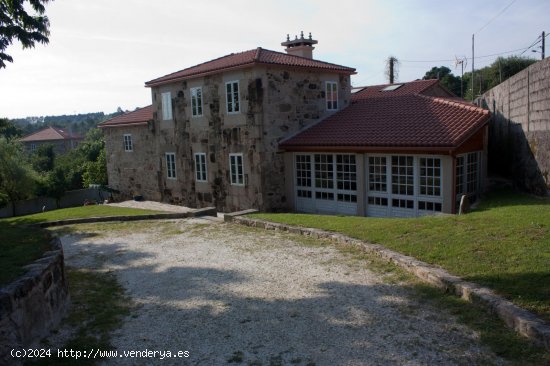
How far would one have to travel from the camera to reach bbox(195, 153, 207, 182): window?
18953mm

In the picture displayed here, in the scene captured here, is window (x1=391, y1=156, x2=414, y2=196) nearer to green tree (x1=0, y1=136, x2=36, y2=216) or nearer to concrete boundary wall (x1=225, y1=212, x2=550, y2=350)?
concrete boundary wall (x1=225, y1=212, x2=550, y2=350)

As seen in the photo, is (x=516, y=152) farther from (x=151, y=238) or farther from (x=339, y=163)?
(x=151, y=238)

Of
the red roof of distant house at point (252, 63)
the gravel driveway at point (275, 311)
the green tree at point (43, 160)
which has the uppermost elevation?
the red roof of distant house at point (252, 63)

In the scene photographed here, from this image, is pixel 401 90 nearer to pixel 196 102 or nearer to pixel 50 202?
pixel 196 102

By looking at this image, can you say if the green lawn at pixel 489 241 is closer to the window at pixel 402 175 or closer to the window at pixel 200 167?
the window at pixel 402 175

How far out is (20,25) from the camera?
12430 mm

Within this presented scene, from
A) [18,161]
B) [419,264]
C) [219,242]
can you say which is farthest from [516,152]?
[18,161]

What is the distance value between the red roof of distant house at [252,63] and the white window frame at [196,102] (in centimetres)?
60

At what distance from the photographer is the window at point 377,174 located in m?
14.1

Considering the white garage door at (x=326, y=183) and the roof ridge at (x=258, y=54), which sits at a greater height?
the roof ridge at (x=258, y=54)

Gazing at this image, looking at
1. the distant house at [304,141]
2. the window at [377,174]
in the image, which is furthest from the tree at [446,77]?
the window at [377,174]

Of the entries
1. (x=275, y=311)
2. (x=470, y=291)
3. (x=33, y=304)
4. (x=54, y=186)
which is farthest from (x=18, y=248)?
(x=54, y=186)

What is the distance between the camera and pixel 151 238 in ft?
37.7

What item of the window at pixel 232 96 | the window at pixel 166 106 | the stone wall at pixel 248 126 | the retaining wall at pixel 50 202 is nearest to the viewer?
the stone wall at pixel 248 126
